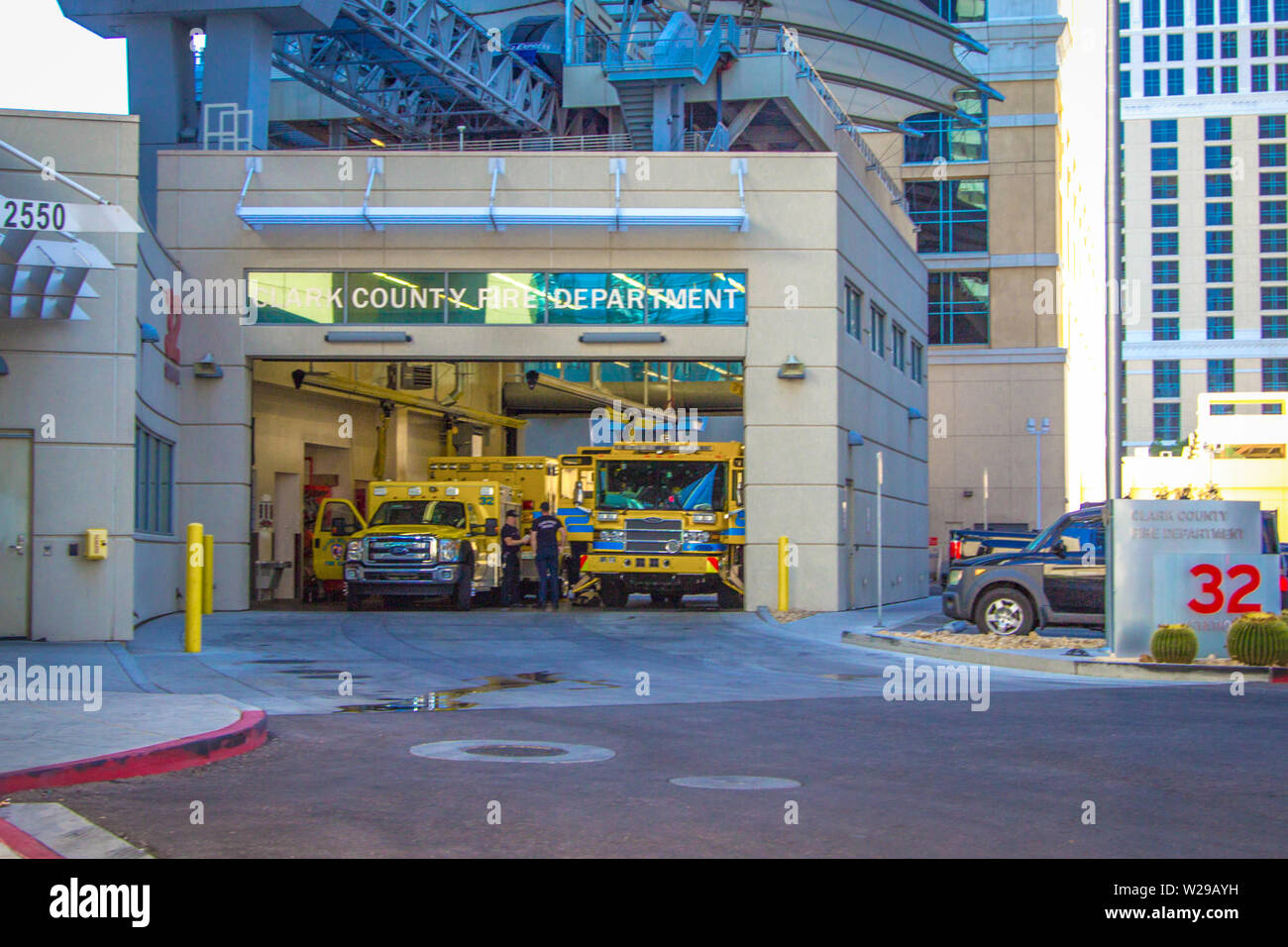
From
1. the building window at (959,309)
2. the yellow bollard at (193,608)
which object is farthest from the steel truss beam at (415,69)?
the building window at (959,309)

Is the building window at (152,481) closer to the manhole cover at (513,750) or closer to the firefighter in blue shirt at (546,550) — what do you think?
the firefighter in blue shirt at (546,550)

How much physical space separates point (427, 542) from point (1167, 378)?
121207 millimetres

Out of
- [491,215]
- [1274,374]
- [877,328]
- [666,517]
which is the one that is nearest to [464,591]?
[666,517]

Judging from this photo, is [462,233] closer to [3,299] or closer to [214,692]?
[3,299]

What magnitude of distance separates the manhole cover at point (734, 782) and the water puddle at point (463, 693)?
426 centimetres

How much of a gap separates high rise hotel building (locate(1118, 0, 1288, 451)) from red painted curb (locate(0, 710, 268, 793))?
131m

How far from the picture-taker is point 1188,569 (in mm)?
16766

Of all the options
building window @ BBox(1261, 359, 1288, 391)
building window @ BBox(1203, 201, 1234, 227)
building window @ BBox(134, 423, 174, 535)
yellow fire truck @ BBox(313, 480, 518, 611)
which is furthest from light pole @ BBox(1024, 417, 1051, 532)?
building window @ BBox(1203, 201, 1234, 227)

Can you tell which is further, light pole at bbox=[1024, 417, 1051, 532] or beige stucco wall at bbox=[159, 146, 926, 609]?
light pole at bbox=[1024, 417, 1051, 532]

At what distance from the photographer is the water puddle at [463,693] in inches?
494

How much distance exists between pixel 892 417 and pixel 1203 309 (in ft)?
364

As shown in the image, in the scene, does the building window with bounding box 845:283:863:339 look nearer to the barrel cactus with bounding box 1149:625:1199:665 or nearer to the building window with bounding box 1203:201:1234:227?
the barrel cactus with bounding box 1149:625:1199:665

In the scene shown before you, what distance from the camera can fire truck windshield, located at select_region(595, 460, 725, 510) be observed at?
25.8m

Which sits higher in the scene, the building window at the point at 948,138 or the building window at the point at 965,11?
the building window at the point at 965,11
